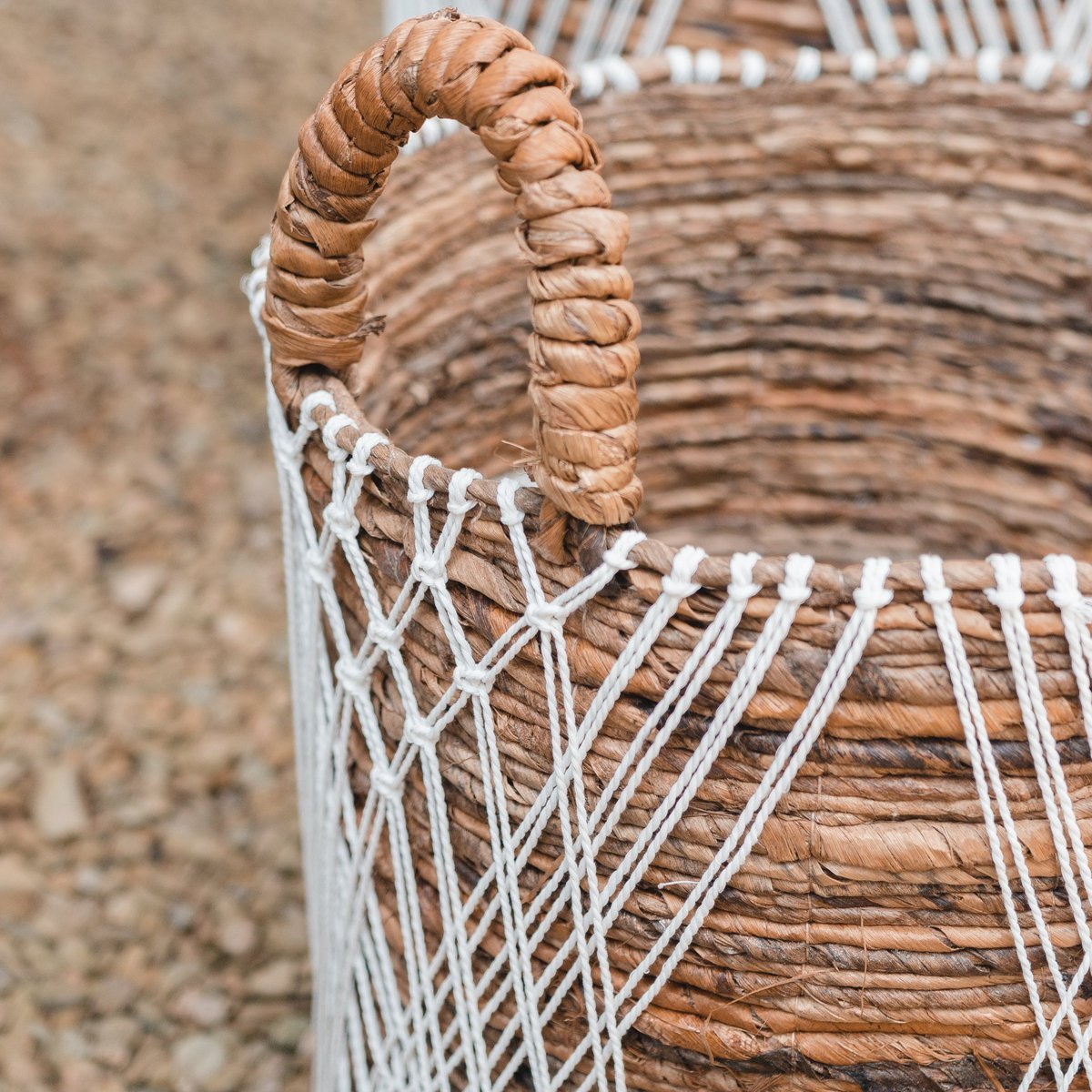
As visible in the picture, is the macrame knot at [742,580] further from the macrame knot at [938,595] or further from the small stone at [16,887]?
the small stone at [16,887]

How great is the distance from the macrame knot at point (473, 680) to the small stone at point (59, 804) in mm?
752

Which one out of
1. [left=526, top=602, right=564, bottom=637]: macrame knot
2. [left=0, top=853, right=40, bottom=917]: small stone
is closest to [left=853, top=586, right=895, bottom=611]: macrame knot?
[left=526, top=602, right=564, bottom=637]: macrame knot

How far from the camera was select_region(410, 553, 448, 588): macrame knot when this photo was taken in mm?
585

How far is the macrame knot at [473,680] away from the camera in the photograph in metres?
0.59

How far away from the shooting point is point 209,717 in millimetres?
1338

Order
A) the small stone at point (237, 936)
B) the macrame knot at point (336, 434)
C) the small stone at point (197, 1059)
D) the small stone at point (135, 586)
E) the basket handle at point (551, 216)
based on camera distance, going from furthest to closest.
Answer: the small stone at point (135, 586) < the small stone at point (237, 936) < the small stone at point (197, 1059) < the macrame knot at point (336, 434) < the basket handle at point (551, 216)

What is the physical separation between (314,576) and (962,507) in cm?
83

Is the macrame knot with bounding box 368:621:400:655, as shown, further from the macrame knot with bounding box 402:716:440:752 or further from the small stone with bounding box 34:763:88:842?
the small stone with bounding box 34:763:88:842

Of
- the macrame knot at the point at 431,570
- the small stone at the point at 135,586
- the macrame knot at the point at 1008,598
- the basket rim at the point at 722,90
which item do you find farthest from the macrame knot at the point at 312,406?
the small stone at the point at 135,586

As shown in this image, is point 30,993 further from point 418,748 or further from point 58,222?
point 58,222

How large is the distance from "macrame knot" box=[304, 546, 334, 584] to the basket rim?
5 centimetres

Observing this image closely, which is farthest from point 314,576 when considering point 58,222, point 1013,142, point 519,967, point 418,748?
point 58,222

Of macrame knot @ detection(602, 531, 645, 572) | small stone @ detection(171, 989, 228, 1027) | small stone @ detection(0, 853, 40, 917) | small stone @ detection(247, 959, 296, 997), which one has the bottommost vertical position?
small stone @ detection(171, 989, 228, 1027)

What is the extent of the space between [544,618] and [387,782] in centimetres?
17
